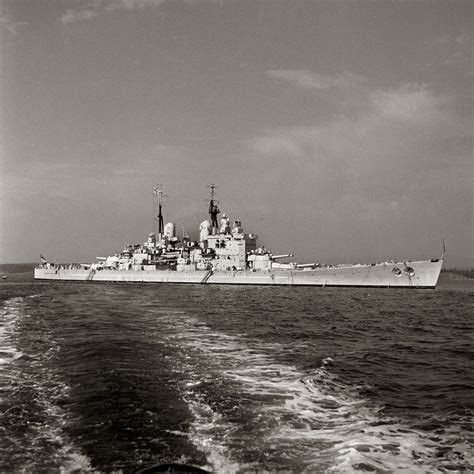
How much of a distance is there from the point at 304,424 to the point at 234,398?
6.30ft

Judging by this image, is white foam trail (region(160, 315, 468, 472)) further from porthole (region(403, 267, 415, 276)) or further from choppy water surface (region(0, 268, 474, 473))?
porthole (region(403, 267, 415, 276))

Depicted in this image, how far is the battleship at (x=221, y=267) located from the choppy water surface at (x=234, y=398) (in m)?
27.4

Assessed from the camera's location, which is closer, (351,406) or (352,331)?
(351,406)

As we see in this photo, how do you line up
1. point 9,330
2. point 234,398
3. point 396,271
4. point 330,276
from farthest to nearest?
Answer: 1. point 330,276
2. point 396,271
3. point 9,330
4. point 234,398

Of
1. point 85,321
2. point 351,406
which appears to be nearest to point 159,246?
point 85,321

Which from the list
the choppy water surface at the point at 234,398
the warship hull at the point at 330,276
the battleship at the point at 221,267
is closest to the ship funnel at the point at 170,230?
the battleship at the point at 221,267

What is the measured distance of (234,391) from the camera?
404 inches

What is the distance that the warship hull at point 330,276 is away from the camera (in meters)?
46.5

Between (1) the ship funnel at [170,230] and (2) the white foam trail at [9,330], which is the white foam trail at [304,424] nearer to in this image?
(2) the white foam trail at [9,330]

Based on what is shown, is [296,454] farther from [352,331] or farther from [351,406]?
[352,331]

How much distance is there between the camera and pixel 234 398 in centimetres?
971

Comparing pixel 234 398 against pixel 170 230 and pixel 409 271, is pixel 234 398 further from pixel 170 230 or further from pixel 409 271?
pixel 170 230

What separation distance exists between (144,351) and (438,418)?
9.02 meters

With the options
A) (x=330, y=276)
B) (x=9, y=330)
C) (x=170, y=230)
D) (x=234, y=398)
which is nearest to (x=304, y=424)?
(x=234, y=398)
